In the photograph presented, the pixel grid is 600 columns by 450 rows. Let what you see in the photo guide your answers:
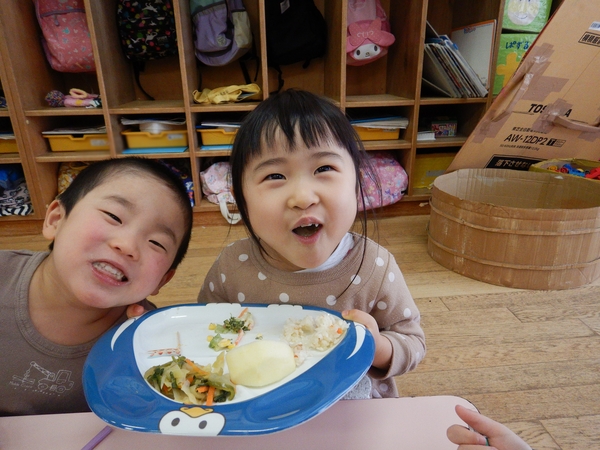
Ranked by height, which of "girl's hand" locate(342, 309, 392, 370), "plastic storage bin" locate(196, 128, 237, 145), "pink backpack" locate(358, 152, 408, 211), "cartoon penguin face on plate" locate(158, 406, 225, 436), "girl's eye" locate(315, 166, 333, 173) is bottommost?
"pink backpack" locate(358, 152, 408, 211)

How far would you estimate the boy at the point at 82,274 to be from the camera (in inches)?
26.5

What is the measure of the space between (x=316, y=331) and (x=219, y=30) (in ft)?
7.42

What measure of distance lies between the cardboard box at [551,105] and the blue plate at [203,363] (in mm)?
1991

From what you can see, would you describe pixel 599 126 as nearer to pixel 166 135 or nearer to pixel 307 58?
pixel 307 58

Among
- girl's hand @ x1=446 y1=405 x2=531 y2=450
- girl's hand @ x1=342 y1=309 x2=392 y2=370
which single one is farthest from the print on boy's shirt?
girl's hand @ x1=446 y1=405 x2=531 y2=450

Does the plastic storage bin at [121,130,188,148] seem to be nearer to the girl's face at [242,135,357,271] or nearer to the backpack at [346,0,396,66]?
the backpack at [346,0,396,66]

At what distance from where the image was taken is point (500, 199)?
233 cm

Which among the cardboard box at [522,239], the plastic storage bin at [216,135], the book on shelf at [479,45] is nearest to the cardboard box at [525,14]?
the book on shelf at [479,45]

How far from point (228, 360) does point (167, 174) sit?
1.32 ft

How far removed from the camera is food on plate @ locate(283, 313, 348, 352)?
0.60m

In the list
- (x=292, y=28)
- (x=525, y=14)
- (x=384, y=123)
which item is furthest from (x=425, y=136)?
(x=292, y=28)

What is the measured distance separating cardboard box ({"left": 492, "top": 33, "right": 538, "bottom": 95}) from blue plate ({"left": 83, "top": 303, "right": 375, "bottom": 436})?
245 centimetres

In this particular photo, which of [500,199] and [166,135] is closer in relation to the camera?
[500,199]

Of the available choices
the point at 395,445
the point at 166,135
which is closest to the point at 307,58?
the point at 166,135
